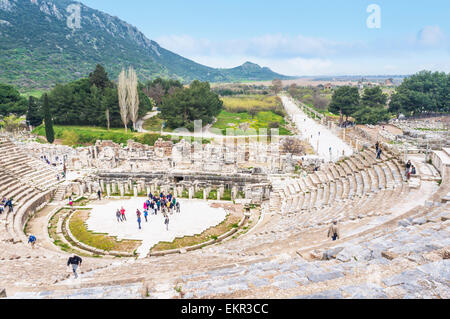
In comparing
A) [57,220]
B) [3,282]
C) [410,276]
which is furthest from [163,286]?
[57,220]

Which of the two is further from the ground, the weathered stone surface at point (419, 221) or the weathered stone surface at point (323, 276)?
the weathered stone surface at point (323, 276)

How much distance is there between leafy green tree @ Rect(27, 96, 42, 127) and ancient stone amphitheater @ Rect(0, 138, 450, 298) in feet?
128

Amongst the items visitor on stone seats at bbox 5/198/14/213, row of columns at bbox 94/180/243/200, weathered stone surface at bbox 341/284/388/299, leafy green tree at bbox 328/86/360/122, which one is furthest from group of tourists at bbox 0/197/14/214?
leafy green tree at bbox 328/86/360/122

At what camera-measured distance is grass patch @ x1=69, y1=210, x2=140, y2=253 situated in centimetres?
1550

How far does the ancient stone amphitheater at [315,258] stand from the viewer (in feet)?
16.0

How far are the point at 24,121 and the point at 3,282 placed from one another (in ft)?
190

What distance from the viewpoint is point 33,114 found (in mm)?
53156

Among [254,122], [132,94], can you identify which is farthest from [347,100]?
[132,94]

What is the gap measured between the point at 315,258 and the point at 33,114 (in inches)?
2354

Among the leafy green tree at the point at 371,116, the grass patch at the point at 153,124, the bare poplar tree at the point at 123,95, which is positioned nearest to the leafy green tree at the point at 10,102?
the bare poplar tree at the point at 123,95

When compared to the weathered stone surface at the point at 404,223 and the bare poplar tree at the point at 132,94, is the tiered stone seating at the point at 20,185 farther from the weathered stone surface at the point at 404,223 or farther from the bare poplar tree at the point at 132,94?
the bare poplar tree at the point at 132,94

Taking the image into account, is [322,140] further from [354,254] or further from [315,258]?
[354,254]

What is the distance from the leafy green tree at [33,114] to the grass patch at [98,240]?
144 ft
